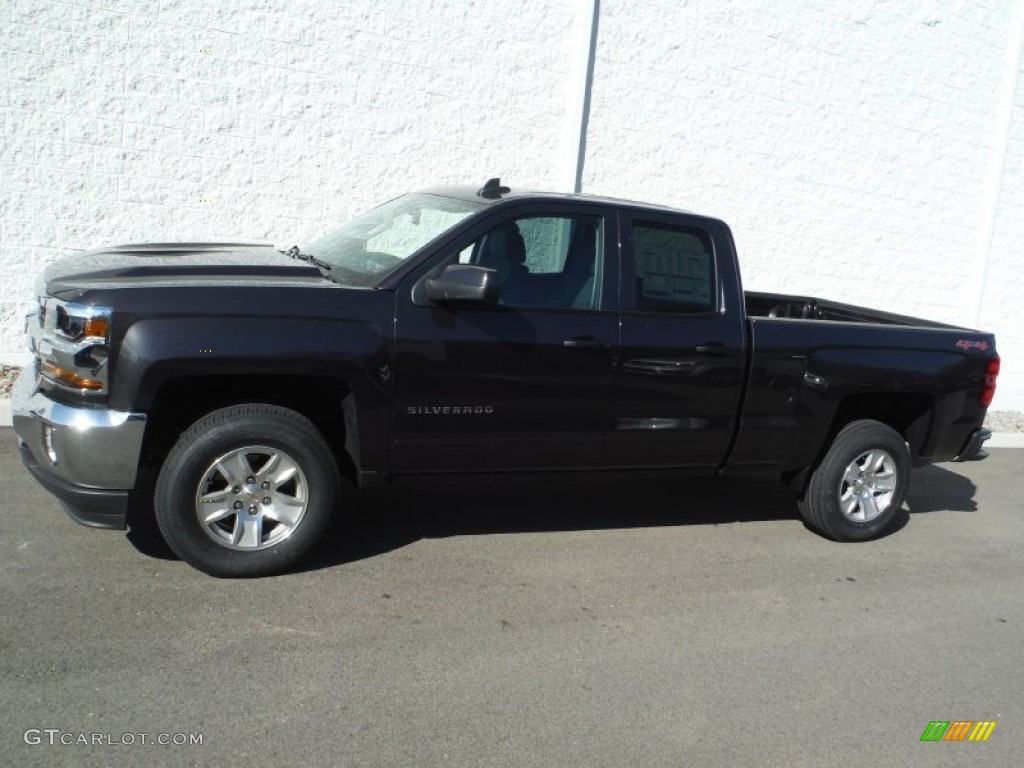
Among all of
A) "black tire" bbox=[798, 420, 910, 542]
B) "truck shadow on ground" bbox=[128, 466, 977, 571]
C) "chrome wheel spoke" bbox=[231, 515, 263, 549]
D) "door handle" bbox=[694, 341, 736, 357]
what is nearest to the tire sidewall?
"black tire" bbox=[798, 420, 910, 542]

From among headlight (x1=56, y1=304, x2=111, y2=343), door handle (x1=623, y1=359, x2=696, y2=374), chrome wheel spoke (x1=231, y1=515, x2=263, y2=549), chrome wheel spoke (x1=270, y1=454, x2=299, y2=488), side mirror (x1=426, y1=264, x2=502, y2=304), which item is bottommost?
chrome wheel spoke (x1=231, y1=515, x2=263, y2=549)

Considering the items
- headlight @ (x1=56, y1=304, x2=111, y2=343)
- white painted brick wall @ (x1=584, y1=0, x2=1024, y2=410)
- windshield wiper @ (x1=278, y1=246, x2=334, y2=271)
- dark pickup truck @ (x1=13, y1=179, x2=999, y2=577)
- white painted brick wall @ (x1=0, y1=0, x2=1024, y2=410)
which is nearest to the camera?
headlight @ (x1=56, y1=304, x2=111, y2=343)

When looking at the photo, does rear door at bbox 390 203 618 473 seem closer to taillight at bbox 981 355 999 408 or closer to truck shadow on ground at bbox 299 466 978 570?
truck shadow on ground at bbox 299 466 978 570

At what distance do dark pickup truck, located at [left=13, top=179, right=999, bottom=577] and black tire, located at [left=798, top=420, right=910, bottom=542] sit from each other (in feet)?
0.05

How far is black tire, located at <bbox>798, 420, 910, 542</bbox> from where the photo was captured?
20.2ft

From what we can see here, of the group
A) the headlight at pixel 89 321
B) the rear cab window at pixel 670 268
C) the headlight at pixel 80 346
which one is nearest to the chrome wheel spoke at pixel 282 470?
the headlight at pixel 80 346

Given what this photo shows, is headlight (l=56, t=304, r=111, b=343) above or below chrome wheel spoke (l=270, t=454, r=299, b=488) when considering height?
above

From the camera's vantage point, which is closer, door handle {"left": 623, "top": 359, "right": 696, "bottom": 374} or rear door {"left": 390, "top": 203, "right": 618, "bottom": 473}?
rear door {"left": 390, "top": 203, "right": 618, "bottom": 473}

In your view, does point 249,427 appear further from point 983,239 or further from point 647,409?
point 983,239

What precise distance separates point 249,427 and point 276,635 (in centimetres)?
98

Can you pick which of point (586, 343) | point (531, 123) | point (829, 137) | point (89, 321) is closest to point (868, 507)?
point (586, 343)

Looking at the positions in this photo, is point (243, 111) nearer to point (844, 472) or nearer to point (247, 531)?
point (247, 531)
